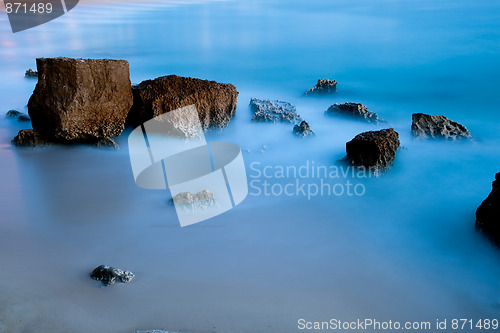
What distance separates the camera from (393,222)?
356 centimetres

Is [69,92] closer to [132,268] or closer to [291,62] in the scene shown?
[132,268]

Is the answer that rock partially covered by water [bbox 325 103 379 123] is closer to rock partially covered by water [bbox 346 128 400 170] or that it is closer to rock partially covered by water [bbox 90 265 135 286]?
rock partially covered by water [bbox 346 128 400 170]

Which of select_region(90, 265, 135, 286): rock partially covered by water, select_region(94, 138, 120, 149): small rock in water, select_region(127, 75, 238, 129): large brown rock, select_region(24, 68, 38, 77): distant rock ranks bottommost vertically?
select_region(24, 68, 38, 77): distant rock

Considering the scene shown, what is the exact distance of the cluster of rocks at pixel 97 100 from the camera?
4633 mm

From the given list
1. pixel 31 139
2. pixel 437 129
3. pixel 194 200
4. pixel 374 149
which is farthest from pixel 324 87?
pixel 31 139

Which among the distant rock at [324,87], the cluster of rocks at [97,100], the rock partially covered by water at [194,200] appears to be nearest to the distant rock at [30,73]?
the cluster of rocks at [97,100]

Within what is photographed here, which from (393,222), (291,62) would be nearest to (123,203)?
(393,222)

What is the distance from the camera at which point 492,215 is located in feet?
10.5

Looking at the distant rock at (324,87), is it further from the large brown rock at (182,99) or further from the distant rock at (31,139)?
the distant rock at (31,139)

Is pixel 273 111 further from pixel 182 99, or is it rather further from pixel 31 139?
pixel 31 139

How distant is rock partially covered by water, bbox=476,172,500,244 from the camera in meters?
3.16

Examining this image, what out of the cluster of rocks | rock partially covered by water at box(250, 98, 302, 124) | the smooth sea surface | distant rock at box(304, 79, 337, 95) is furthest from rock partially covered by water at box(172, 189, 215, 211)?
distant rock at box(304, 79, 337, 95)

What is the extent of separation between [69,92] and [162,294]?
2888mm

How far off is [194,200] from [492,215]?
2247 millimetres
